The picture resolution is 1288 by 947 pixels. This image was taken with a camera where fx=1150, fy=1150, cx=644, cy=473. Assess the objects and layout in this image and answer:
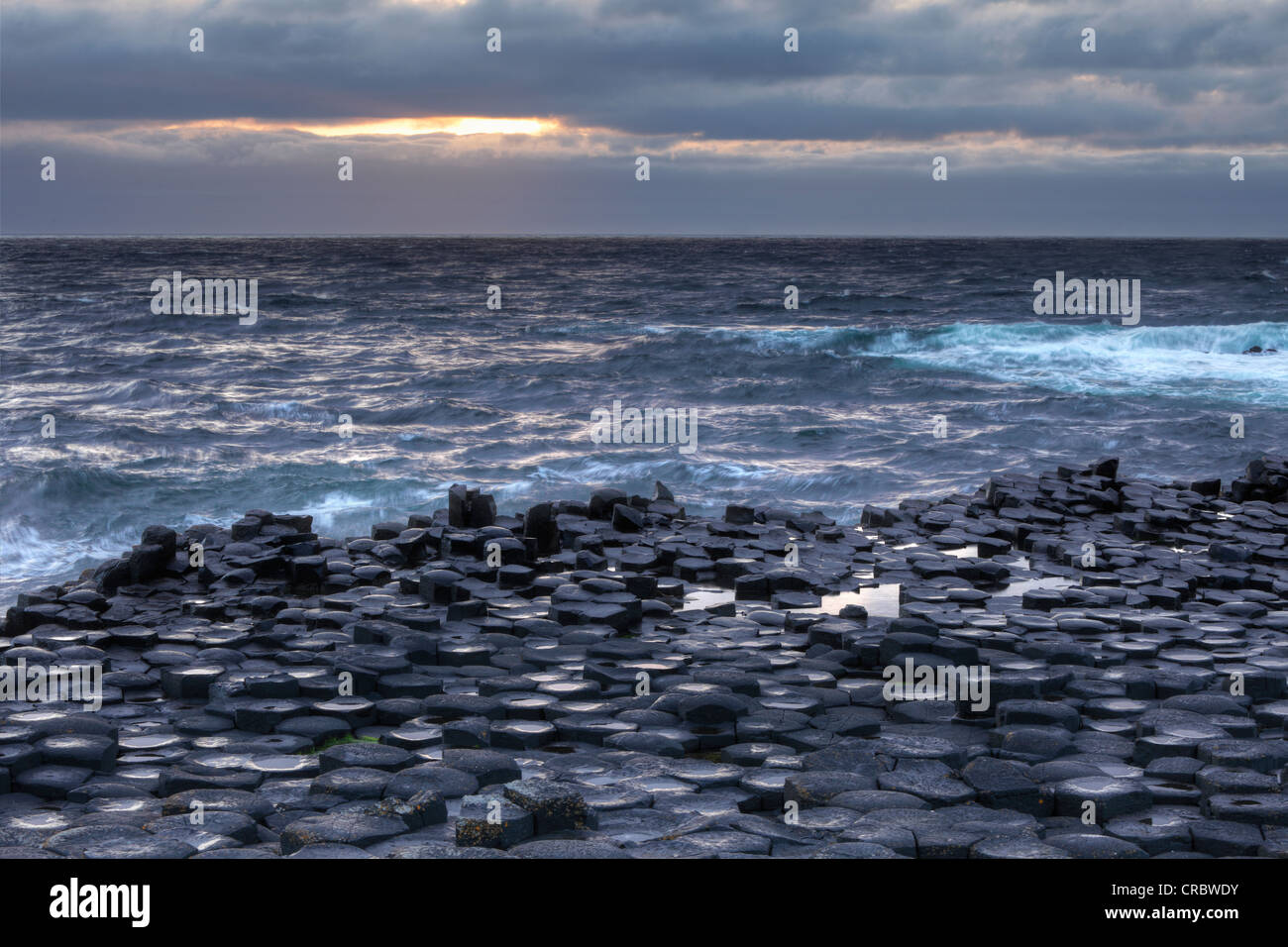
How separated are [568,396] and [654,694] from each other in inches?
790

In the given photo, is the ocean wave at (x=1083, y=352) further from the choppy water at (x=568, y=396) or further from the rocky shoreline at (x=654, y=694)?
the rocky shoreline at (x=654, y=694)

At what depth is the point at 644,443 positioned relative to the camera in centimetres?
2089

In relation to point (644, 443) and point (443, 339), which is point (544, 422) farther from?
point (443, 339)

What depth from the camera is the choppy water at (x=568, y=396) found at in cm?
1708

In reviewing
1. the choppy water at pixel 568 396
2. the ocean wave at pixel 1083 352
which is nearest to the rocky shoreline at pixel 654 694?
the choppy water at pixel 568 396

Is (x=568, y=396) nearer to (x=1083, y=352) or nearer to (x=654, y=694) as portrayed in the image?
(x=1083, y=352)

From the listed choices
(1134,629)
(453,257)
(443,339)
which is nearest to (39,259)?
(453,257)

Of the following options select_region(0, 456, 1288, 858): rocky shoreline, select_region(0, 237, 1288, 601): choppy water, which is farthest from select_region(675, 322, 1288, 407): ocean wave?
select_region(0, 456, 1288, 858): rocky shoreline

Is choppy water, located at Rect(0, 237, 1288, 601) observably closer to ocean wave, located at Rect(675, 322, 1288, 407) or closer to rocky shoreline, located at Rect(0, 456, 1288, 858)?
ocean wave, located at Rect(675, 322, 1288, 407)

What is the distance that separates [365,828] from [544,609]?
424 centimetres

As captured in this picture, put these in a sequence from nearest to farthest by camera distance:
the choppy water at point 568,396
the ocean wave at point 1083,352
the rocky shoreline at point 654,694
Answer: the rocky shoreline at point 654,694 → the choppy water at point 568,396 → the ocean wave at point 1083,352

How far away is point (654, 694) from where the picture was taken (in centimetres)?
684

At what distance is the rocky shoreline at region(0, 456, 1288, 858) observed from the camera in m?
4.84

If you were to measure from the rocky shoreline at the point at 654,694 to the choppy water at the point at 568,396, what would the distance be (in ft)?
15.1
